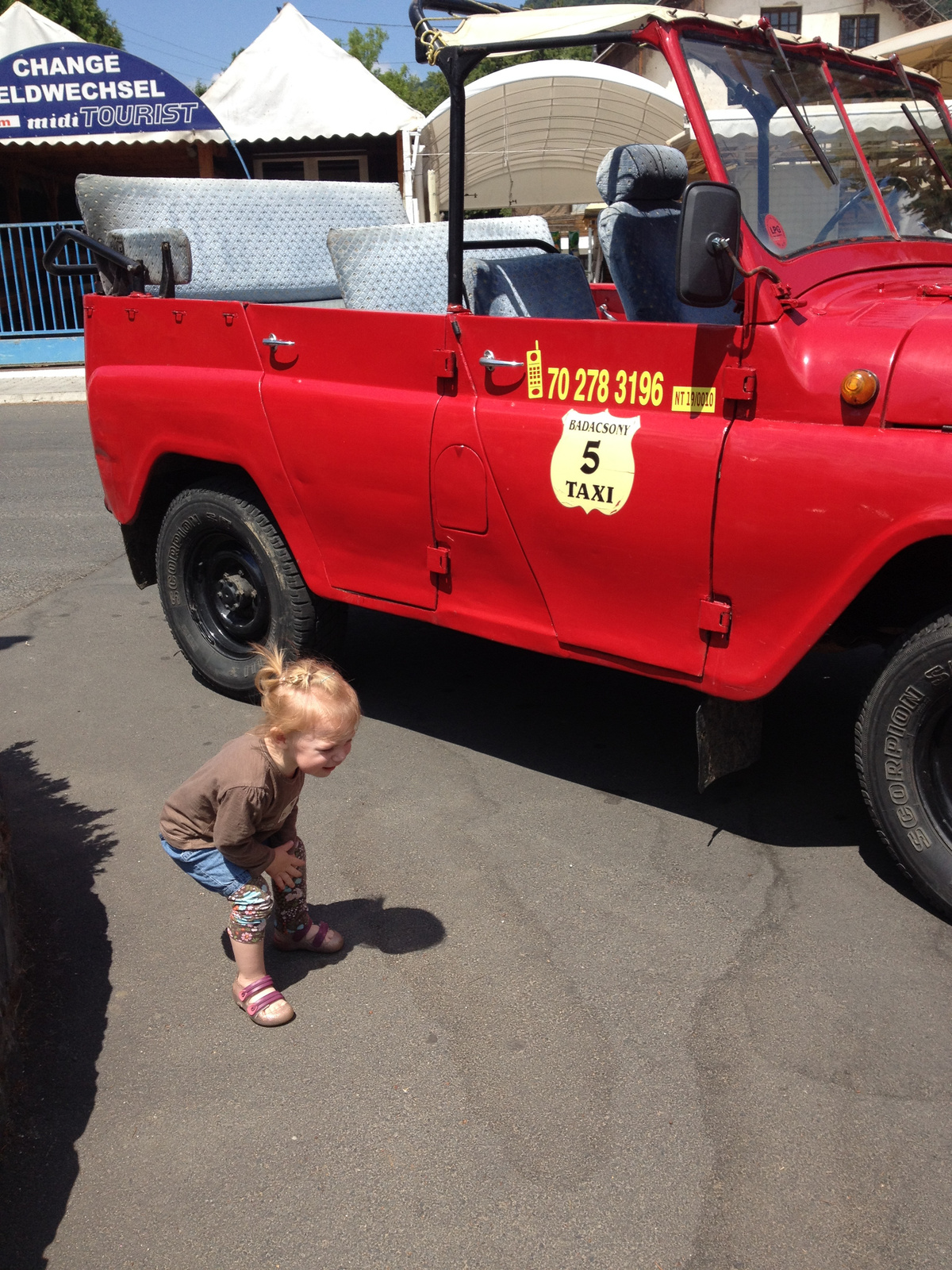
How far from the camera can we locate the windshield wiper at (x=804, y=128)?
141 inches

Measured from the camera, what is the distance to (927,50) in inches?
218

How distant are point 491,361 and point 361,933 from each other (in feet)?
5.69

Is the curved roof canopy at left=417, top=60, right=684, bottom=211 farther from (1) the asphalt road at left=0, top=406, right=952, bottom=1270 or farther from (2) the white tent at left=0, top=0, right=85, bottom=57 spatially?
(2) the white tent at left=0, top=0, right=85, bottom=57

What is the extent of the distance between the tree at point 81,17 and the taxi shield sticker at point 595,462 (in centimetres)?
3396

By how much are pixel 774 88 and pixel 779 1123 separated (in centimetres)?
304

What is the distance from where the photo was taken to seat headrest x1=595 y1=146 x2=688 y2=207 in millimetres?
3553

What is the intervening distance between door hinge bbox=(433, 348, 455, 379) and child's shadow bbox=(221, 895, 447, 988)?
64.1 inches

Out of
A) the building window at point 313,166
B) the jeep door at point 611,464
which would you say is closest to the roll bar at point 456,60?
the jeep door at point 611,464

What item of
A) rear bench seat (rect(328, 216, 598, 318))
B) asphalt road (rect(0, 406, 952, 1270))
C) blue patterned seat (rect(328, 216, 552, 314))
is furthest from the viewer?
blue patterned seat (rect(328, 216, 552, 314))

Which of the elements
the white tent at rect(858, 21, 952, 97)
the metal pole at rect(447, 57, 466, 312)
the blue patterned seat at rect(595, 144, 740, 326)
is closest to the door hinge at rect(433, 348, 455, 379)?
the metal pole at rect(447, 57, 466, 312)

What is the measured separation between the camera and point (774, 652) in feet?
10.0

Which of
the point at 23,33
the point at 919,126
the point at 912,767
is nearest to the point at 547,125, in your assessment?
the point at 919,126

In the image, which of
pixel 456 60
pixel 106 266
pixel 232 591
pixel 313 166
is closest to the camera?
pixel 456 60

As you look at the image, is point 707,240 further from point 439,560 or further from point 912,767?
point 912,767
